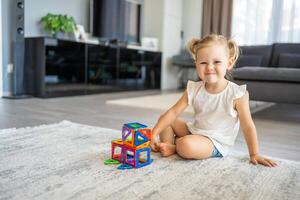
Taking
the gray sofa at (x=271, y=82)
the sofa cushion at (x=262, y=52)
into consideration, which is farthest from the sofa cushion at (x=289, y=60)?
the gray sofa at (x=271, y=82)

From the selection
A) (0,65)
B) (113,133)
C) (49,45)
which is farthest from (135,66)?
(113,133)

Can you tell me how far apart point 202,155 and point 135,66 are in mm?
3667

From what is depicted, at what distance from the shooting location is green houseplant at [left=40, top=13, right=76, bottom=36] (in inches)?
136

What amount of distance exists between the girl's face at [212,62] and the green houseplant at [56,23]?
2.72 m

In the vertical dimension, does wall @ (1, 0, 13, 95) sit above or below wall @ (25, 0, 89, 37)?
below

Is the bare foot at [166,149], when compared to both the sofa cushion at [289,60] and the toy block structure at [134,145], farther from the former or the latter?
the sofa cushion at [289,60]

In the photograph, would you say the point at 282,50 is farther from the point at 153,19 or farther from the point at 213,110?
the point at 213,110

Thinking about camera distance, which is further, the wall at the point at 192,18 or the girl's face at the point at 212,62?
the wall at the point at 192,18

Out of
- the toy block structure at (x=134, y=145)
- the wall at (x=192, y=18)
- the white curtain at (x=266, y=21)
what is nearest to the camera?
the toy block structure at (x=134, y=145)


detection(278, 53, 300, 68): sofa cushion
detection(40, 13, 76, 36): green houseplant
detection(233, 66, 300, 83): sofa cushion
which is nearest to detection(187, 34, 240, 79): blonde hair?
detection(233, 66, 300, 83): sofa cushion

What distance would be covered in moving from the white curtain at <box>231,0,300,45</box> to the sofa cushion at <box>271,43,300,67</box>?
1.13 meters

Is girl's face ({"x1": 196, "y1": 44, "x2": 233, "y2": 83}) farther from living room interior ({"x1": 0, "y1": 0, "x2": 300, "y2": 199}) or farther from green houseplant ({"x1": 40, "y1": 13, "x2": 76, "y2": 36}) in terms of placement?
green houseplant ({"x1": 40, "y1": 13, "x2": 76, "y2": 36})

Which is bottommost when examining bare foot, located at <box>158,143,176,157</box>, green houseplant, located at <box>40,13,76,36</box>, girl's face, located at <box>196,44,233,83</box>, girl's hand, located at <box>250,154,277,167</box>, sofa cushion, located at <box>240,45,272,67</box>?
girl's hand, located at <box>250,154,277,167</box>

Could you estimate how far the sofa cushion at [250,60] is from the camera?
11.4 ft
